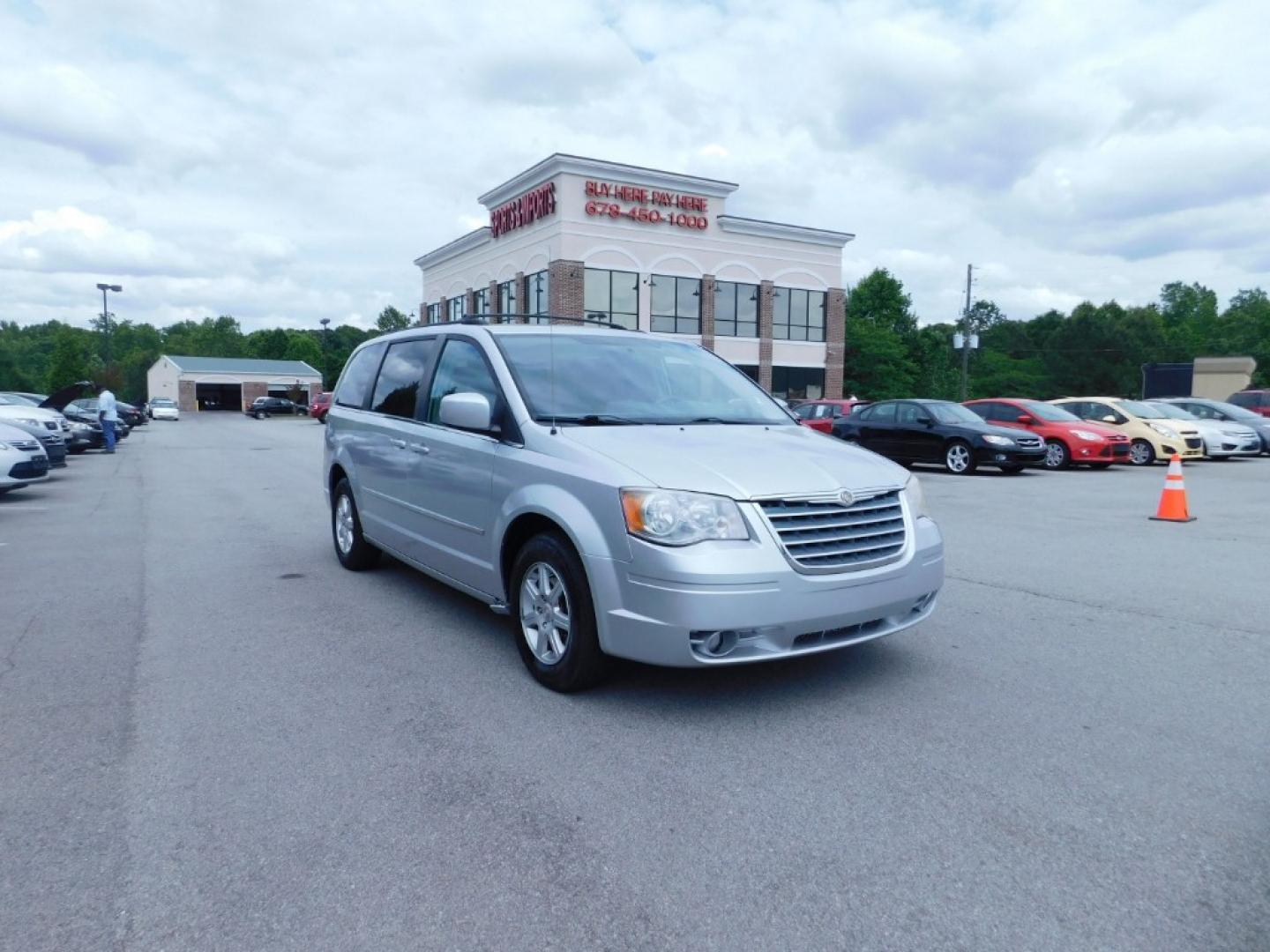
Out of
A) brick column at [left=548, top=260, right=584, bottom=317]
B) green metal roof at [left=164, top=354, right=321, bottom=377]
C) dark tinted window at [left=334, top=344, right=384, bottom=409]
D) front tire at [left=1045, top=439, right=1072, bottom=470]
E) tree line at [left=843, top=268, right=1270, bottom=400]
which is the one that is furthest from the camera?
green metal roof at [left=164, top=354, right=321, bottom=377]

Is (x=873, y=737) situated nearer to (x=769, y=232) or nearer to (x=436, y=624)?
(x=436, y=624)

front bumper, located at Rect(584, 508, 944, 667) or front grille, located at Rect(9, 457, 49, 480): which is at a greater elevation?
front bumper, located at Rect(584, 508, 944, 667)

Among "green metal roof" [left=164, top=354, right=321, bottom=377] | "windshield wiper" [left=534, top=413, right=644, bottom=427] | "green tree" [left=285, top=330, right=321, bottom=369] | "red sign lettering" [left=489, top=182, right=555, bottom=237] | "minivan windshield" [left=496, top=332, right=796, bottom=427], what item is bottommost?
"windshield wiper" [left=534, top=413, right=644, bottom=427]

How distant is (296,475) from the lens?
1636 centimetres

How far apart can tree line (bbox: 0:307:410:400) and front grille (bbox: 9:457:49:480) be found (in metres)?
76.1

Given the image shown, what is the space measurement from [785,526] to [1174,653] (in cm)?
277

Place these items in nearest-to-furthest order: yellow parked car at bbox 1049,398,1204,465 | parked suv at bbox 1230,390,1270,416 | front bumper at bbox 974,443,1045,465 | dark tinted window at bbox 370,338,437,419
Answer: dark tinted window at bbox 370,338,437,419 < front bumper at bbox 974,443,1045,465 < yellow parked car at bbox 1049,398,1204,465 < parked suv at bbox 1230,390,1270,416

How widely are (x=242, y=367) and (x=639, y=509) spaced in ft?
309

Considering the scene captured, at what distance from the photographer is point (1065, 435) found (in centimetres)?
1817

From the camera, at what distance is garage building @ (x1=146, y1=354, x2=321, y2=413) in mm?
85312

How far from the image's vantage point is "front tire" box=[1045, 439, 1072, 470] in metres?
18.2

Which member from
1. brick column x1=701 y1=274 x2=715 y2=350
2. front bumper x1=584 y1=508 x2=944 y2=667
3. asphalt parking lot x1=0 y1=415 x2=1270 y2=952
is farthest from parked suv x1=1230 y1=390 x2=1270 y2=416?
front bumper x1=584 y1=508 x2=944 y2=667

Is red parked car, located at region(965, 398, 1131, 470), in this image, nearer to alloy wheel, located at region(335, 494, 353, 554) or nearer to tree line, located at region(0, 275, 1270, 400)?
alloy wheel, located at region(335, 494, 353, 554)

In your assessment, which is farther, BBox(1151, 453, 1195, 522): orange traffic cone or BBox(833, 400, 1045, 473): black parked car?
BBox(833, 400, 1045, 473): black parked car
